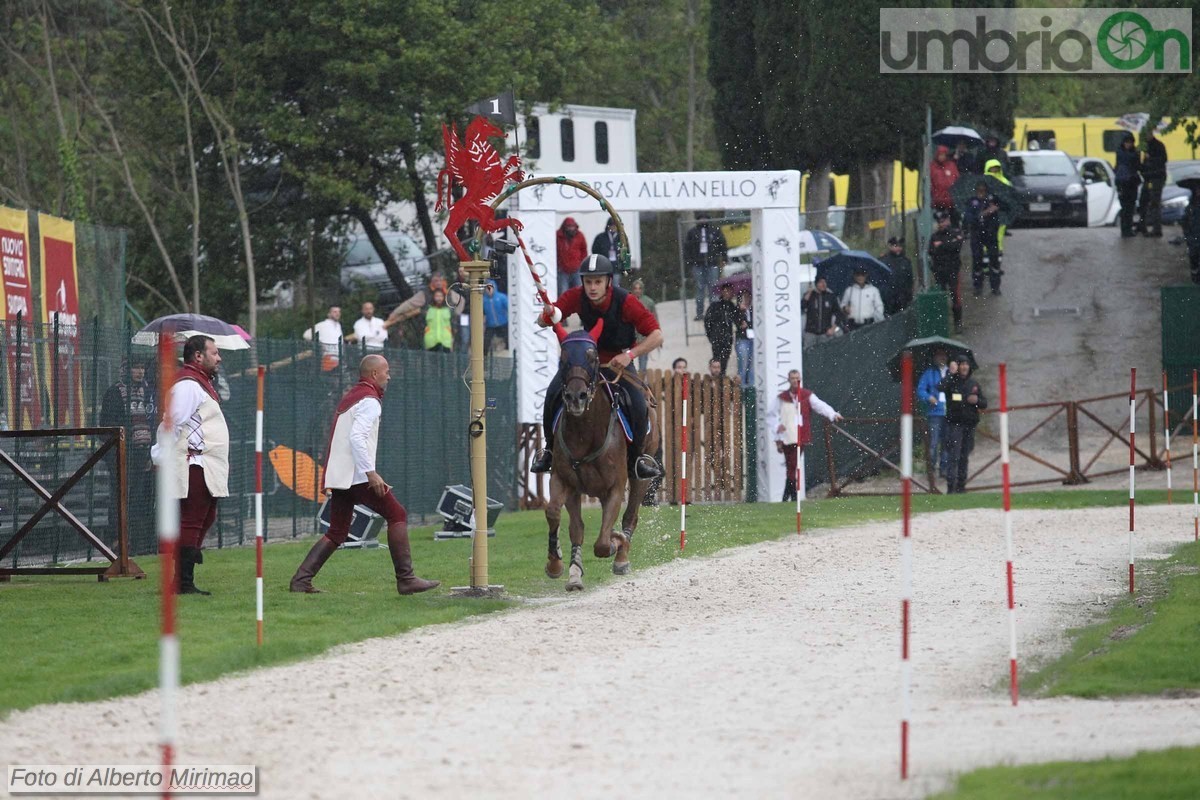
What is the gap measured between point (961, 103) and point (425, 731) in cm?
4204

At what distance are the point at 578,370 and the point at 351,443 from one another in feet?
6.71

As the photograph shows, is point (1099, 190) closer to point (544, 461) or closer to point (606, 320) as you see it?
point (606, 320)

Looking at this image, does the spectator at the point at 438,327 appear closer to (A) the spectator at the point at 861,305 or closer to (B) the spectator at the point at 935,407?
(B) the spectator at the point at 935,407

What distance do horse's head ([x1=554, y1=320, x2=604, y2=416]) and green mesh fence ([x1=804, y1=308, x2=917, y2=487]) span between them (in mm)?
16784

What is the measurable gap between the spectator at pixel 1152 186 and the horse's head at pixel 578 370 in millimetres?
29346

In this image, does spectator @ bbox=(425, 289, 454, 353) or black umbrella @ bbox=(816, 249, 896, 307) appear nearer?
spectator @ bbox=(425, 289, 454, 353)

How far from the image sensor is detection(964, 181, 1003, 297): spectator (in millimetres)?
38188

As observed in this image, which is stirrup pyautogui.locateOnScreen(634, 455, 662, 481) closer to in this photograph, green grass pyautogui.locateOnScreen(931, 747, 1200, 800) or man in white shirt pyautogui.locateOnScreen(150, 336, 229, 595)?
man in white shirt pyautogui.locateOnScreen(150, 336, 229, 595)

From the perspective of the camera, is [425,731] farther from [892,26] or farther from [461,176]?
[892,26]

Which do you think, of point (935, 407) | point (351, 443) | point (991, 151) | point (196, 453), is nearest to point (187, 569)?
point (196, 453)

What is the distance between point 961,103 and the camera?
4850 cm

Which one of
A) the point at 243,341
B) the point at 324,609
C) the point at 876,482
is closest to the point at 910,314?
the point at 876,482

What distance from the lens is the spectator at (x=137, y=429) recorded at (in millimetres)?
19609

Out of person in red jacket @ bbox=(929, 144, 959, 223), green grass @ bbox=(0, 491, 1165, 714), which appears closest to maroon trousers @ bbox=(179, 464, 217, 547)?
green grass @ bbox=(0, 491, 1165, 714)
